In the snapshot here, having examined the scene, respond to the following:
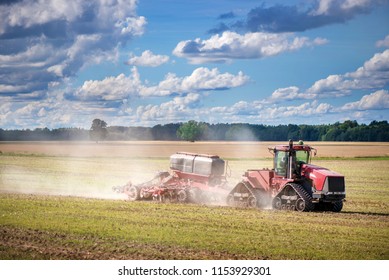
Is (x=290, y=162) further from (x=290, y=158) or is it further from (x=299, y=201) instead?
(x=299, y=201)

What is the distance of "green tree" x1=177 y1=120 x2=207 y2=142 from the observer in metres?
45.8

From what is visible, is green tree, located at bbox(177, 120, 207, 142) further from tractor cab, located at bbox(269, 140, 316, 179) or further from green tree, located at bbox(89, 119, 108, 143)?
tractor cab, located at bbox(269, 140, 316, 179)

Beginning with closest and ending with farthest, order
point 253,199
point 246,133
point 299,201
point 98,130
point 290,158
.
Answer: point 299,201 → point 290,158 → point 253,199 → point 246,133 → point 98,130

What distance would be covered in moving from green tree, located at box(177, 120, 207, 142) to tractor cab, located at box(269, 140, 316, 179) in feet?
71.4

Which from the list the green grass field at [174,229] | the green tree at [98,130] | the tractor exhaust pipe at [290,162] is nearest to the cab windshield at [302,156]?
the tractor exhaust pipe at [290,162]

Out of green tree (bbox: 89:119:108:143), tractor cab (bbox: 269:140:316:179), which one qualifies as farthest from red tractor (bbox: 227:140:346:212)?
green tree (bbox: 89:119:108:143)

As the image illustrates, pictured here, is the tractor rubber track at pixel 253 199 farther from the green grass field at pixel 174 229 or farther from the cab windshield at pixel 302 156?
the cab windshield at pixel 302 156

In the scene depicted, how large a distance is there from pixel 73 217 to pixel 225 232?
5671 mm

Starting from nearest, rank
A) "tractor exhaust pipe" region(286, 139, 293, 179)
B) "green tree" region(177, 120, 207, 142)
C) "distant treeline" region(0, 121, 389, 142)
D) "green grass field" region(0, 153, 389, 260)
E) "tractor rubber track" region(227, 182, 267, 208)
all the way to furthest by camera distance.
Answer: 1. "green grass field" region(0, 153, 389, 260)
2. "tractor exhaust pipe" region(286, 139, 293, 179)
3. "tractor rubber track" region(227, 182, 267, 208)
4. "distant treeline" region(0, 121, 389, 142)
5. "green tree" region(177, 120, 207, 142)

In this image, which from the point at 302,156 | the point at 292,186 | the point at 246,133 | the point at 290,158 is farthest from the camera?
the point at 246,133

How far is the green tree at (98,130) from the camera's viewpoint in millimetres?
38531

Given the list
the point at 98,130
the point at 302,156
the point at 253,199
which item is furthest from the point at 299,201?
the point at 98,130

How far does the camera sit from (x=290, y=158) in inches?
915

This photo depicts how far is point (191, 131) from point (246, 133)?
15686mm
